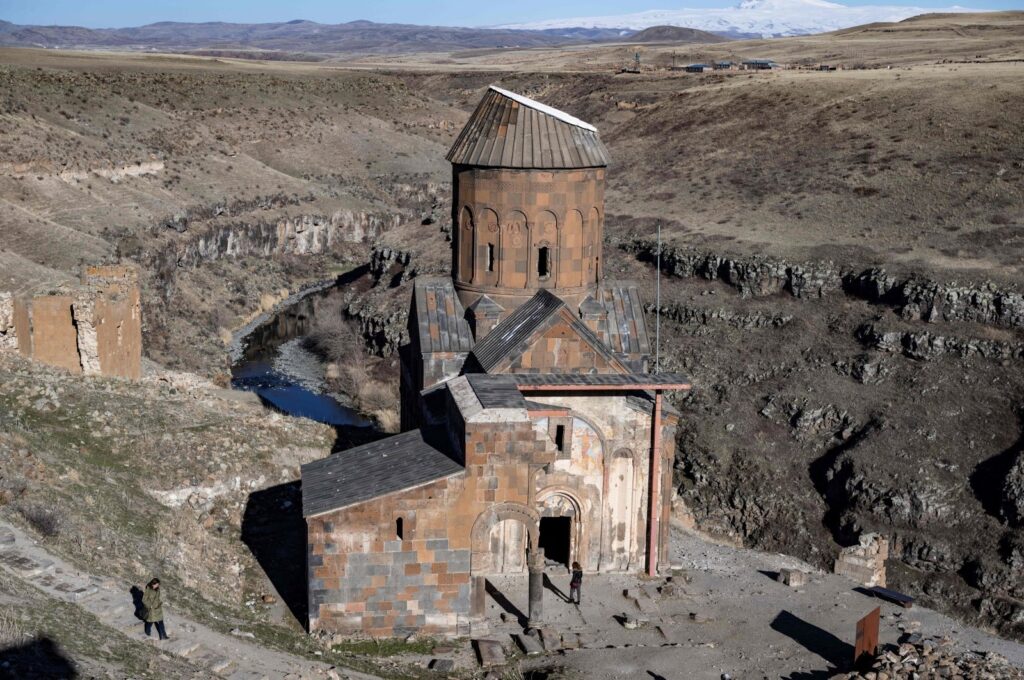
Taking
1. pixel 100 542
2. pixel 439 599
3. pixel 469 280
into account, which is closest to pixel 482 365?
pixel 469 280

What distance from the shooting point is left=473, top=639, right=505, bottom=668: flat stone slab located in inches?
577

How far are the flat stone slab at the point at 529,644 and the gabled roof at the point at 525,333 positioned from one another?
413 centimetres

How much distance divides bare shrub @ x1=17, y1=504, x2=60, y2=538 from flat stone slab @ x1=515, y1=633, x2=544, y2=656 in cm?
631

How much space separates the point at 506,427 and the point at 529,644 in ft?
9.95

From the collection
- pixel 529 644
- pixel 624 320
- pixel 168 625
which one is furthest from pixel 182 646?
pixel 624 320

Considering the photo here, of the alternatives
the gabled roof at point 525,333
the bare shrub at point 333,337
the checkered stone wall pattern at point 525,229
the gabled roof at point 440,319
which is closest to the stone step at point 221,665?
the gabled roof at point 525,333

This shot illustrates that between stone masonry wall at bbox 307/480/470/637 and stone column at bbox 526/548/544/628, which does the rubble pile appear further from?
stone masonry wall at bbox 307/480/470/637

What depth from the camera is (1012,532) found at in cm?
2619

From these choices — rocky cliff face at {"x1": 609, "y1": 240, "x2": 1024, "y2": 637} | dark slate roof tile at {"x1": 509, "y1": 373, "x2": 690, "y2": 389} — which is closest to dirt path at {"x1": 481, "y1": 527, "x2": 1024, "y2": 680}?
dark slate roof tile at {"x1": 509, "y1": 373, "x2": 690, "y2": 389}

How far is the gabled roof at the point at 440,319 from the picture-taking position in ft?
63.3

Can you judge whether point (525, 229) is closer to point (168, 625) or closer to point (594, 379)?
point (594, 379)

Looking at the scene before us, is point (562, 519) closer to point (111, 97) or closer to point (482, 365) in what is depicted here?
point (482, 365)

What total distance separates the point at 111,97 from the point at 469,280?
174 feet

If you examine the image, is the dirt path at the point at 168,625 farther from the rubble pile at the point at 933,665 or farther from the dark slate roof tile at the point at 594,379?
the rubble pile at the point at 933,665
